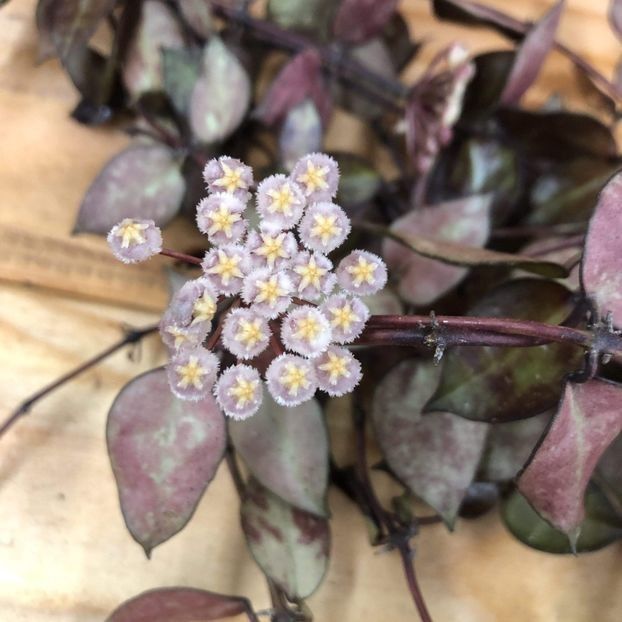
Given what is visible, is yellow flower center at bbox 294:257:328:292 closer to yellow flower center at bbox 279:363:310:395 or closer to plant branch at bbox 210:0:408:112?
yellow flower center at bbox 279:363:310:395

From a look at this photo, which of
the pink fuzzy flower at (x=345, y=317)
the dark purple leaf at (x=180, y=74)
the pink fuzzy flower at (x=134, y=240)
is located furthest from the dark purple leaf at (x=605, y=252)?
the dark purple leaf at (x=180, y=74)

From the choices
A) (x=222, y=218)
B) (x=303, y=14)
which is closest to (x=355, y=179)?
(x=303, y=14)

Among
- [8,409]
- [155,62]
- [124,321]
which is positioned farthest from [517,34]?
[8,409]

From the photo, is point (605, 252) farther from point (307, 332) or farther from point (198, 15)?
point (198, 15)

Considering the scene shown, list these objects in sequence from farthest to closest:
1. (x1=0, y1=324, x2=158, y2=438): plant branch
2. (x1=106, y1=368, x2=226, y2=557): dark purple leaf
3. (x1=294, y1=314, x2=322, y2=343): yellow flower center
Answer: (x1=0, y1=324, x2=158, y2=438): plant branch → (x1=106, y1=368, x2=226, y2=557): dark purple leaf → (x1=294, y1=314, x2=322, y2=343): yellow flower center

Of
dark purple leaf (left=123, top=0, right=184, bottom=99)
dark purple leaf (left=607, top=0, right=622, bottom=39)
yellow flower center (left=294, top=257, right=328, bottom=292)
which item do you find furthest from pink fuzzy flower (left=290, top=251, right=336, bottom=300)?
dark purple leaf (left=607, top=0, right=622, bottom=39)

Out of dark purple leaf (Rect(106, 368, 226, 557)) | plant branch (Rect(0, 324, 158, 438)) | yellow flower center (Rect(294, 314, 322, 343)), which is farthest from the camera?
plant branch (Rect(0, 324, 158, 438))

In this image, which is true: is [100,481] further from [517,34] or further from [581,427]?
[517,34]
